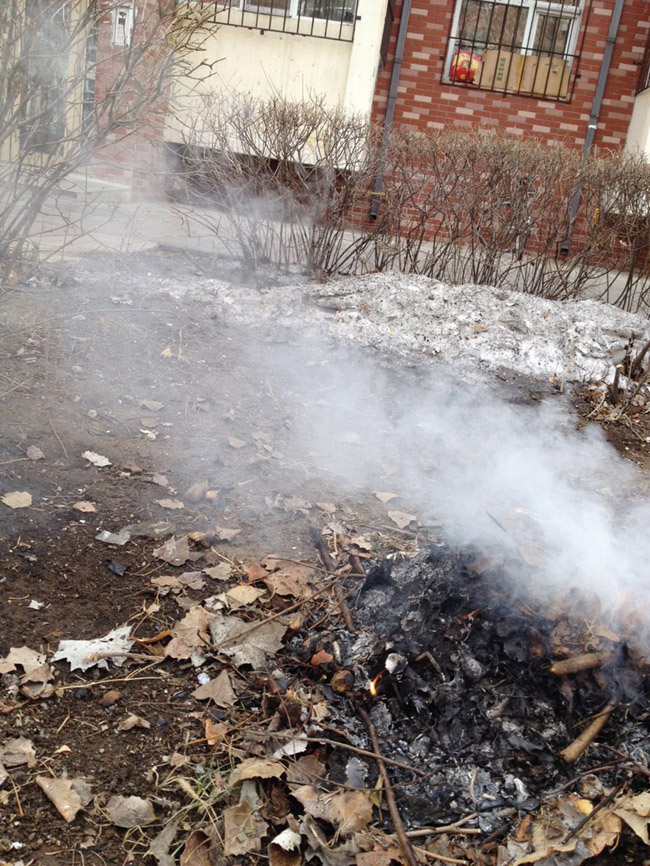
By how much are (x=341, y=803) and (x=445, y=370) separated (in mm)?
4204

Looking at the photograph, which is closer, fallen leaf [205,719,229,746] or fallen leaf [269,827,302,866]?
fallen leaf [269,827,302,866]

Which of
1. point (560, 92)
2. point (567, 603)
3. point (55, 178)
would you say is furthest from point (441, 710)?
point (560, 92)

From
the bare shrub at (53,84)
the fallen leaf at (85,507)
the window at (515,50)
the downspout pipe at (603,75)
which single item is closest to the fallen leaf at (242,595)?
the fallen leaf at (85,507)

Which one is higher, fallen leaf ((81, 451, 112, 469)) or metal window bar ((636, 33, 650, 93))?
metal window bar ((636, 33, 650, 93))

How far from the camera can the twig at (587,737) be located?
8.03ft

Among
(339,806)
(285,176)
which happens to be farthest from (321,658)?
(285,176)

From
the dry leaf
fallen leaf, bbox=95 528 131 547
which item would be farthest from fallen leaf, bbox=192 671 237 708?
the dry leaf

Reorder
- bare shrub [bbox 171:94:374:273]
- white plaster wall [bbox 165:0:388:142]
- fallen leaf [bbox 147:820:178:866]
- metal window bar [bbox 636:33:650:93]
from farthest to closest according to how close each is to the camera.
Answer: metal window bar [bbox 636:33:650:93] → white plaster wall [bbox 165:0:388:142] → bare shrub [bbox 171:94:374:273] → fallen leaf [bbox 147:820:178:866]

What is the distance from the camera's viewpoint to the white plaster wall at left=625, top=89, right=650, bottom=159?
991cm

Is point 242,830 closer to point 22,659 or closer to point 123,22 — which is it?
point 22,659

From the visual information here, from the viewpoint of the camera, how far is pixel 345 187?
22.1 ft

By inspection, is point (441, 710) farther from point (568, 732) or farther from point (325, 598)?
point (325, 598)

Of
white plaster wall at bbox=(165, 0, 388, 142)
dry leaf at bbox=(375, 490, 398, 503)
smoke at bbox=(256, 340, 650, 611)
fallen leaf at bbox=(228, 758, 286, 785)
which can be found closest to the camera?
fallen leaf at bbox=(228, 758, 286, 785)

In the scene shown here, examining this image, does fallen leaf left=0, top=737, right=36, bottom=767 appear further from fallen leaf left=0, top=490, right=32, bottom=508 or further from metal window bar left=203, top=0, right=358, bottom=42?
metal window bar left=203, top=0, right=358, bottom=42
